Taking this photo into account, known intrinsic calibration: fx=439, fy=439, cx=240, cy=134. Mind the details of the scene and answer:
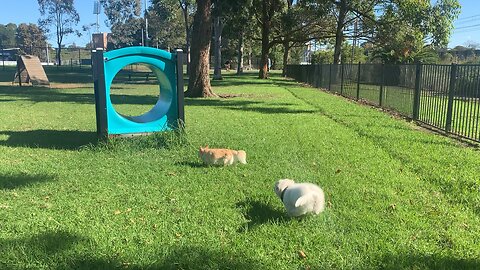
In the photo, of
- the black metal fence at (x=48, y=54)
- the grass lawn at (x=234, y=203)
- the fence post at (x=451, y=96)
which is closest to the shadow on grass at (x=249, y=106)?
the grass lawn at (x=234, y=203)

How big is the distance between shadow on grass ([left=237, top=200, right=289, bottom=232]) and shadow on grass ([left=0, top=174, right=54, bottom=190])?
2.55 m

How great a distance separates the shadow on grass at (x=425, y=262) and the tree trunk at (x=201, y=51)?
13421 mm

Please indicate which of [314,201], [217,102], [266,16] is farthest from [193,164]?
[266,16]

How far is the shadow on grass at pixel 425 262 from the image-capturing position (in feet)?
10.4

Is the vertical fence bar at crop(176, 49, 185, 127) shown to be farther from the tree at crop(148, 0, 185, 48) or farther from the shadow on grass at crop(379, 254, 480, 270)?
the tree at crop(148, 0, 185, 48)

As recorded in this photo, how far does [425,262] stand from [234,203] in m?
1.89

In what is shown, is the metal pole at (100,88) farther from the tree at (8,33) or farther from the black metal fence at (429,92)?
the tree at (8,33)

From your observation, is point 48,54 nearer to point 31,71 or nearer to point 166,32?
point 166,32

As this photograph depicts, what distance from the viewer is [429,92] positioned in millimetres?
10219

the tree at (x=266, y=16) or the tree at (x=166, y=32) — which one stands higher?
the tree at (x=166, y=32)

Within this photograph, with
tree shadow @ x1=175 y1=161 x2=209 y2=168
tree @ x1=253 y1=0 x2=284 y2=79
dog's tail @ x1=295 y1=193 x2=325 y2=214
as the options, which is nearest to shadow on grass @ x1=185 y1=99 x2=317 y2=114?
tree shadow @ x1=175 y1=161 x2=209 y2=168

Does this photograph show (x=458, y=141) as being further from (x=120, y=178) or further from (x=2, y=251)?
(x=2, y=251)

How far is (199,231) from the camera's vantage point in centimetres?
377

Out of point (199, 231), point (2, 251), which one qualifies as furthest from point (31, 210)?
point (199, 231)
